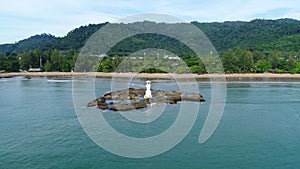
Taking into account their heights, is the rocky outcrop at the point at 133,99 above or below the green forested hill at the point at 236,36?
below

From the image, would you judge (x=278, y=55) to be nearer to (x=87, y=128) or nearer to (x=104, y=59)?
(x=104, y=59)

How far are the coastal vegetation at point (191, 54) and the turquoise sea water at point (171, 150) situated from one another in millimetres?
24428

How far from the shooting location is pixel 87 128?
12.1 m

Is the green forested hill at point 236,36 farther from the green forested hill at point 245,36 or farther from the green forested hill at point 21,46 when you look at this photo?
the green forested hill at point 21,46

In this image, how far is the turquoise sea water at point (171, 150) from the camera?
8641 millimetres

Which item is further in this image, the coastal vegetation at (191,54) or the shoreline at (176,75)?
the coastal vegetation at (191,54)

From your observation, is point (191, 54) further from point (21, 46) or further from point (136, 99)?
point (21, 46)

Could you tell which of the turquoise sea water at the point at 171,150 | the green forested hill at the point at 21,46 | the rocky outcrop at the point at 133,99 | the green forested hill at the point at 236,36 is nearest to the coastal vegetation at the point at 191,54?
the green forested hill at the point at 236,36

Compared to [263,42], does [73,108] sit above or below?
below

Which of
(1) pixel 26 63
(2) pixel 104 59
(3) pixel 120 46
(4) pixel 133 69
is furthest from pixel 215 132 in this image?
(3) pixel 120 46

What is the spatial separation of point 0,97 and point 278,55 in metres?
36.8

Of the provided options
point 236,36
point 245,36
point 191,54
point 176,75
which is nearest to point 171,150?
point 176,75

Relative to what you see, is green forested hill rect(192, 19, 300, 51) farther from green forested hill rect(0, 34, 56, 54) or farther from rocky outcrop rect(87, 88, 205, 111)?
green forested hill rect(0, 34, 56, 54)

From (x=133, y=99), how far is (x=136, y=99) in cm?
20
